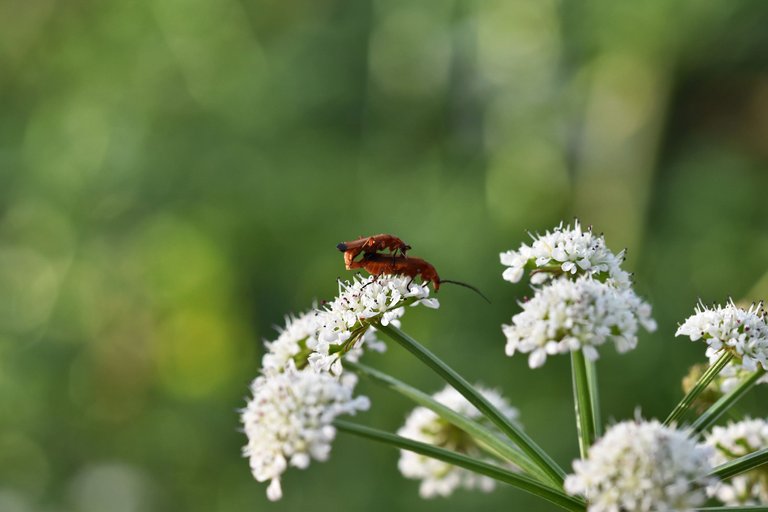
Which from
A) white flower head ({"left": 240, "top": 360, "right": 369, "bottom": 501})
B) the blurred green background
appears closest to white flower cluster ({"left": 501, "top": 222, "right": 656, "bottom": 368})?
white flower head ({"left": 240, "top": 360, "right": 369, "bottom": 501})

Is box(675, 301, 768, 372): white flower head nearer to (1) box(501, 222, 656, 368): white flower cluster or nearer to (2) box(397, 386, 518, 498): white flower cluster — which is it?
(1) box(501, 222, 656, 368): white flower cluster

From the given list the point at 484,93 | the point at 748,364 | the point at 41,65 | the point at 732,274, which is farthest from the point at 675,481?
the point at 41,65

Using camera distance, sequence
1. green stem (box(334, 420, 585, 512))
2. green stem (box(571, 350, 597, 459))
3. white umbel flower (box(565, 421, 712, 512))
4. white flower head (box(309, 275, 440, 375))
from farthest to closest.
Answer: white flower head (box(309, 275, 440, 375)), green stem (box(571, 350, 597, 459)), green stem (box(334, 420, 585, 512)), white umbel flower (box(565, 421, 712, 512))

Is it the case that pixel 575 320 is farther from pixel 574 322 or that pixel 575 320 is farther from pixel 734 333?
pixel 734 333

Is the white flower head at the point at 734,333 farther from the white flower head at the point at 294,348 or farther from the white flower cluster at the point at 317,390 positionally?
the white flower head at the point at 294,348

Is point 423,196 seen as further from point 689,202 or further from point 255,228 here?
point 689,202

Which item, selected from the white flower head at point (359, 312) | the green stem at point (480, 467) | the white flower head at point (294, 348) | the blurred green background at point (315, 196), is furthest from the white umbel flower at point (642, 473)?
the blurred green background at point (315, 196)
